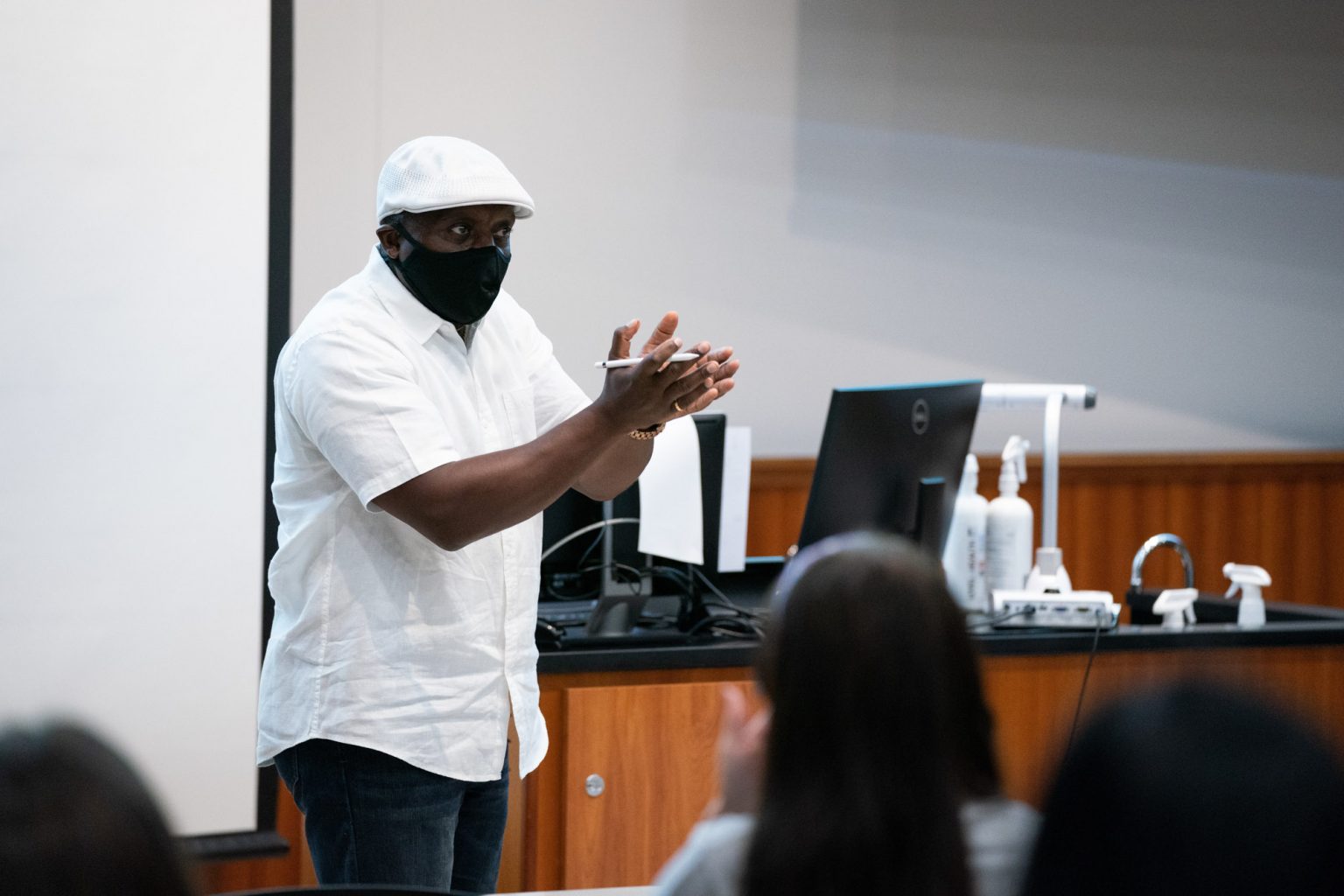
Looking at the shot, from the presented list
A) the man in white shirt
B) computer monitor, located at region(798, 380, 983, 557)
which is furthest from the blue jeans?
computer monitor, located at region(798, 380, 983, 557)

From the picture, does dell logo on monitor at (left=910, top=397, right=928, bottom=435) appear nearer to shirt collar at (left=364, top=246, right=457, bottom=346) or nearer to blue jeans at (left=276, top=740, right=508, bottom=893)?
shirt collar at (left=364, top=246, right=457, bottom=346)

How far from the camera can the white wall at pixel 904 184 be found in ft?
11.1

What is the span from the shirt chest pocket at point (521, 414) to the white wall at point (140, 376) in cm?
106

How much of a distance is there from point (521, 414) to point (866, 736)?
1.14 meters

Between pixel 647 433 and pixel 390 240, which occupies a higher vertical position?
pixel 390 240

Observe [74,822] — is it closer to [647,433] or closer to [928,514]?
[647,433]

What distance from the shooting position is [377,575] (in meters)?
1.65

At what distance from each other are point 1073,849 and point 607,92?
3099 mm

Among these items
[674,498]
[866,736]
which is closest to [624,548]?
[674,498]

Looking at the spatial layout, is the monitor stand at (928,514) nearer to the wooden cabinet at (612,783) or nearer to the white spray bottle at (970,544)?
the white spray bottle at (970,544)

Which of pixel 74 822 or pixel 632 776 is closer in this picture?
pixel 74 822

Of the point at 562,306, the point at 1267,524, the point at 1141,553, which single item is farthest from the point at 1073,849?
the point at 1267,524

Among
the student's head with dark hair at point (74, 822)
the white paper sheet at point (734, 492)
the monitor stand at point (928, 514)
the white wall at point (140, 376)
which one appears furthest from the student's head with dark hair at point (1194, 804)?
the white wall at point (140, 376)

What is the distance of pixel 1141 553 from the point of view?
280cm
